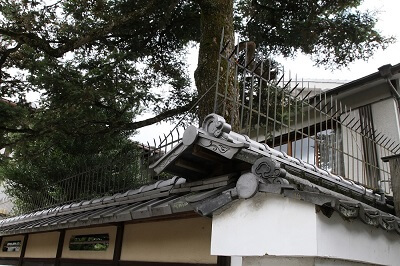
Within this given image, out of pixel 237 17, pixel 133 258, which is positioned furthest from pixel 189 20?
pixel 133 258

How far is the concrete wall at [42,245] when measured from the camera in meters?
8.67

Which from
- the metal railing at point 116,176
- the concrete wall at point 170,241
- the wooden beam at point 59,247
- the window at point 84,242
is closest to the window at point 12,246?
the metal railing at point 116,176

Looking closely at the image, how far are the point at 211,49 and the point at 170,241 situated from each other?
4.65 meters

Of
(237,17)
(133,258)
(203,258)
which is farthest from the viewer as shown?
(237,17)

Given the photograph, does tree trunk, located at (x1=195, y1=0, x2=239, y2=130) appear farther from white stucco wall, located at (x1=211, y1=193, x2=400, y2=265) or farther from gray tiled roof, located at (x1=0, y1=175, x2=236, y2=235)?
white stucco wall, located at (x1=211, y1=193, x2=400, y2=265)

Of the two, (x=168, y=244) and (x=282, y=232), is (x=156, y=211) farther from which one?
(x=282, y=232)

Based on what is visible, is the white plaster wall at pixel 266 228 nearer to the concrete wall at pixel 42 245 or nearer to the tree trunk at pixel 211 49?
the tree trunk at pixel 211 49

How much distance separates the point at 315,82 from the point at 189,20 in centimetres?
589

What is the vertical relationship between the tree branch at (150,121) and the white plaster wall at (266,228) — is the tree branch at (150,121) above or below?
above

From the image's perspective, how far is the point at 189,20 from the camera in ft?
36.6

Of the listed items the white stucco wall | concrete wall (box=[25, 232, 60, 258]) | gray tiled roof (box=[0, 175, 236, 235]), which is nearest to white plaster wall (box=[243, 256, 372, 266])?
the white stucco wall

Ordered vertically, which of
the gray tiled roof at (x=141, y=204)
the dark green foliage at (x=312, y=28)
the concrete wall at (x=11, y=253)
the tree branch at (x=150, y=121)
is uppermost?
the dark green foliage at (x=312, y=28)

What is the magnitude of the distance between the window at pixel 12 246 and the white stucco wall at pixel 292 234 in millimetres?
9948

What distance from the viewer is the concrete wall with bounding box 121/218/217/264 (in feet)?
14.9
